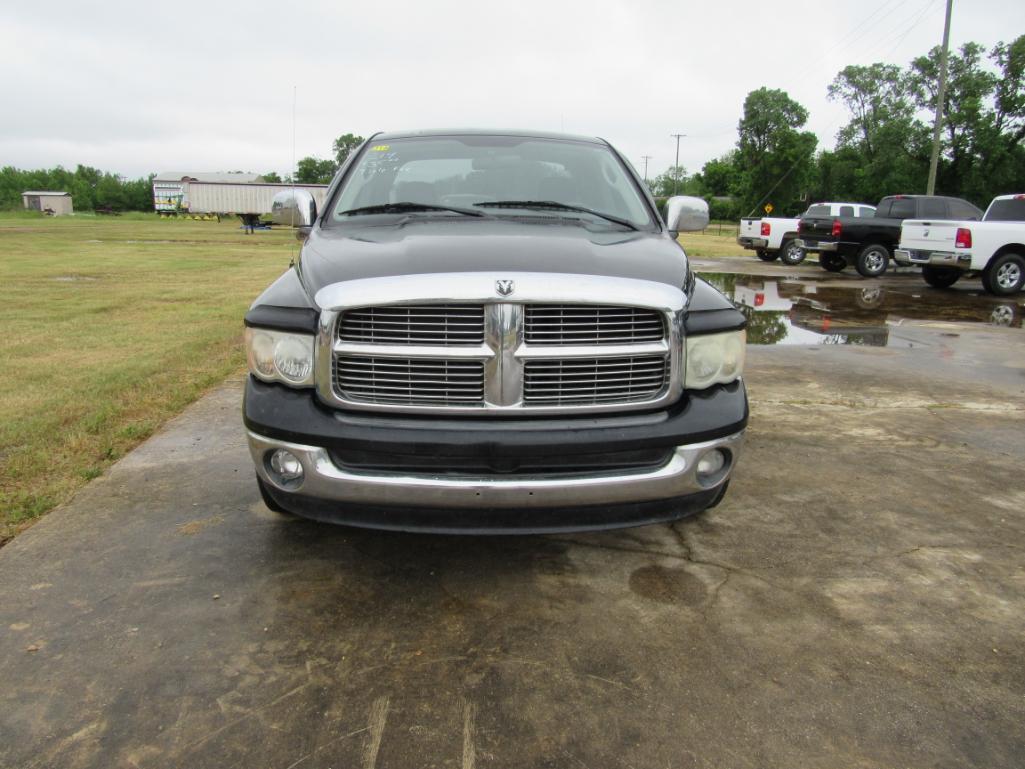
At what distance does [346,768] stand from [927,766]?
4.99 feet

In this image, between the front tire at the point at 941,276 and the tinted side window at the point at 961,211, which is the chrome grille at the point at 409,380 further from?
the tinted side window at the point at 961,211

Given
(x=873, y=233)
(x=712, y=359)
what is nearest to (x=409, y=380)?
(x=712, y=359)

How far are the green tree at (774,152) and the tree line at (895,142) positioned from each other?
4.1 inches

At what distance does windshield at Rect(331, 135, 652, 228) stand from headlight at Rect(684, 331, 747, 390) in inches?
40.1

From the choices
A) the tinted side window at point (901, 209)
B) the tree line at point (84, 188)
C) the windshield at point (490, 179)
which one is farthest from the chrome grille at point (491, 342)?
the tree line at point (84, 188)

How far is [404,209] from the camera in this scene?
3.67 m

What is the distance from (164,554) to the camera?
3.06m

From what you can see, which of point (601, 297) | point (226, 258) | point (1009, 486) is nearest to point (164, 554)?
point (601, 297)

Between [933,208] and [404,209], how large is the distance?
53.0 feet

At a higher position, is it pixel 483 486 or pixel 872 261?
pixel 872 261

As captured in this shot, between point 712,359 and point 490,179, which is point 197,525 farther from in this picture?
point 712,359

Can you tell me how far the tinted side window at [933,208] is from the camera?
16172mm

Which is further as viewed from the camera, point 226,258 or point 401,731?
point 226,258

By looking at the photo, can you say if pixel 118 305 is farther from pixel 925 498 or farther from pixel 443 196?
pixel 925 498
